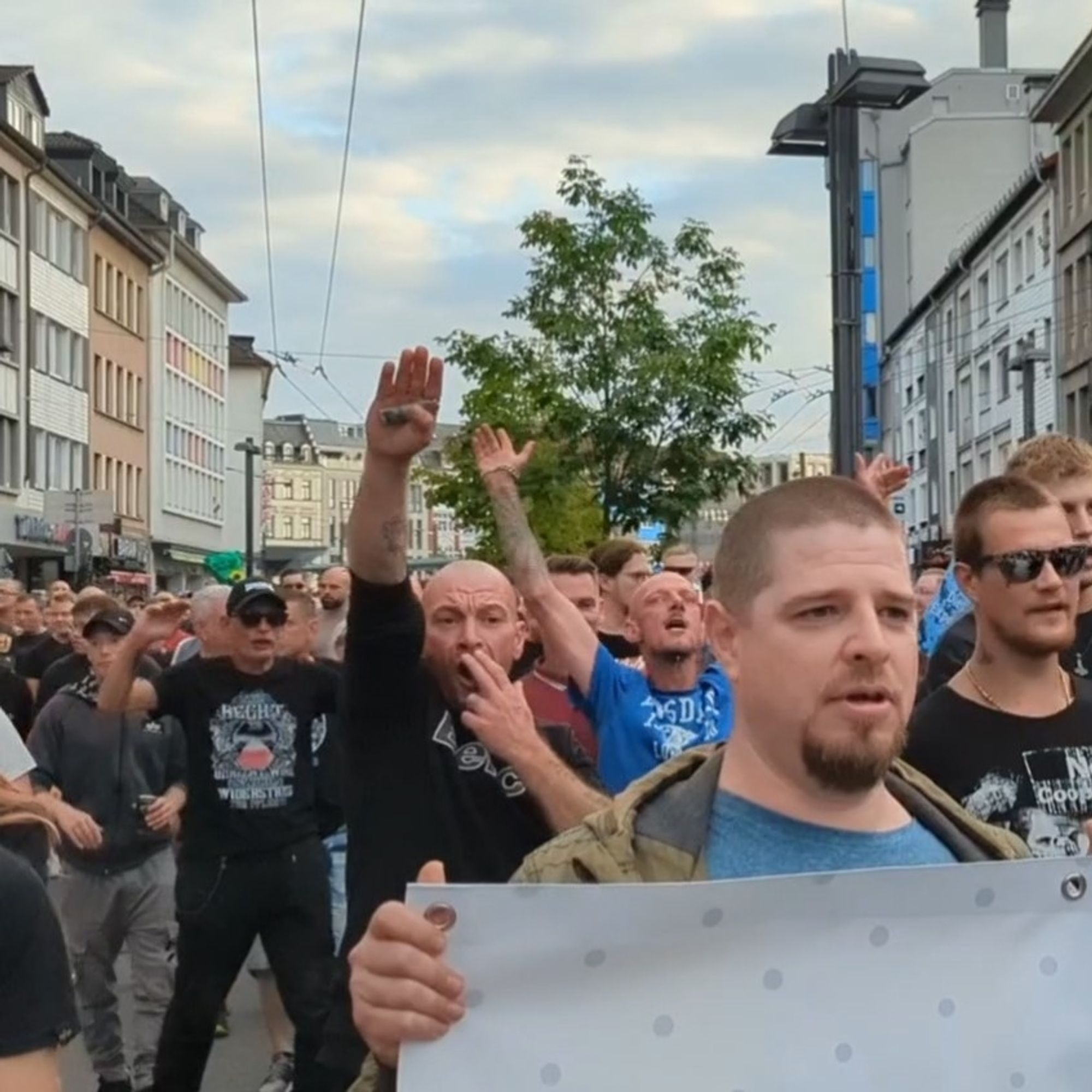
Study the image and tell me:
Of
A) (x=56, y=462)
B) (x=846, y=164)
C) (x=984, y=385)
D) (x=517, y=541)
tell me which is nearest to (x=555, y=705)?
(x=517, y=541)

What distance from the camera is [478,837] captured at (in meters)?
4.54

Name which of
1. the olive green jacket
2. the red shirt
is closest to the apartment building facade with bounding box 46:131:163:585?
the red shirt

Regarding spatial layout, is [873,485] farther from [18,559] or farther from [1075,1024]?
[18,559]

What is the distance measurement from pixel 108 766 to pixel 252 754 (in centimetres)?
134

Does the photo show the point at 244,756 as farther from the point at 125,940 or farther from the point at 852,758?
the point at 852,758

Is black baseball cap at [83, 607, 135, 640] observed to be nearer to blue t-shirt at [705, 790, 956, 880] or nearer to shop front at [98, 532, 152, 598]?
blue t-shirt at [705, 790, 956, 880]

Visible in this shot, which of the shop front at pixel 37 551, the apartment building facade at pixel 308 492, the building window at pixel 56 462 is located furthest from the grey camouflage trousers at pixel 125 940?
the apartment building facade at pixel 308 492

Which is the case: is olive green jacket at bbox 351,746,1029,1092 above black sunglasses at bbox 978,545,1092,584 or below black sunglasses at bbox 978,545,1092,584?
below

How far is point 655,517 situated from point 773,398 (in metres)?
18.9

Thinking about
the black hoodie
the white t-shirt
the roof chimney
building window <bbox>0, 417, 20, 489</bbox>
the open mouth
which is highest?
the roof chimney

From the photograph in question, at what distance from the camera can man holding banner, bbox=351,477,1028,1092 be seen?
8.10 feet

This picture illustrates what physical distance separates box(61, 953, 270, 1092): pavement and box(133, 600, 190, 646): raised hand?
1.48 meters

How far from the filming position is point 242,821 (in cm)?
769

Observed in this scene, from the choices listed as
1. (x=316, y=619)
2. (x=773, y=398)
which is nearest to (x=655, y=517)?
(x=316, y=619)
